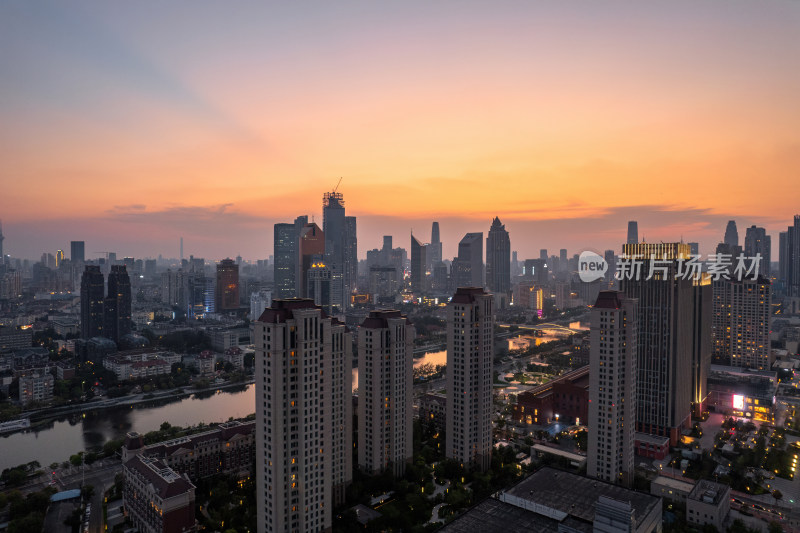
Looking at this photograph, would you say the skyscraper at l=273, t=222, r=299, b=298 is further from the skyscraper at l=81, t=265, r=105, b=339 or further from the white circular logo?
the white circular logo

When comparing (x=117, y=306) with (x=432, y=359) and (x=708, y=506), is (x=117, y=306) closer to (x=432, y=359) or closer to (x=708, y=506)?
(x=432, y=359)

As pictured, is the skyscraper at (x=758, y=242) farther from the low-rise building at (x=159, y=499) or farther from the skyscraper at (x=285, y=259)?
the low-rise building at (x=159, y=499)

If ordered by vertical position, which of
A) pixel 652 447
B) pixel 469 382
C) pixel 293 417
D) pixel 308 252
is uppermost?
pixel 308 252

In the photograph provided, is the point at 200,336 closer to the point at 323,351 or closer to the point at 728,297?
the point at 323,351

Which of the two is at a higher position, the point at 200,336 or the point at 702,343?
the point at 702,343

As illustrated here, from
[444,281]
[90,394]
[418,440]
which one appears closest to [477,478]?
[418,440]

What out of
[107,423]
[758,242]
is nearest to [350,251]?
[758,242]

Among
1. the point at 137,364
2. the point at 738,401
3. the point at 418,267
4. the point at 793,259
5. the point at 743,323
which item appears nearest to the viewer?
the point at 738,401
